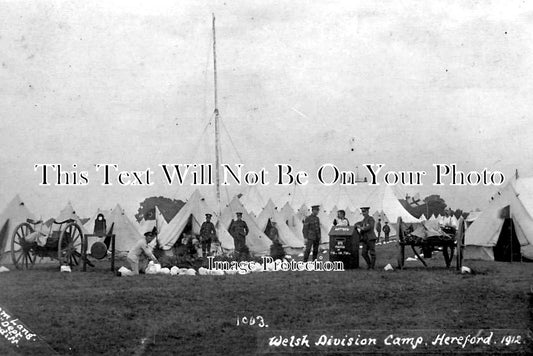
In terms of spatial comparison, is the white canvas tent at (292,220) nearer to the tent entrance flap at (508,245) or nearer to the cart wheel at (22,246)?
the tent entrance flap at (508,245)

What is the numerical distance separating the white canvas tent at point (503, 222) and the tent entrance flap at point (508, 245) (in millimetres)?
24

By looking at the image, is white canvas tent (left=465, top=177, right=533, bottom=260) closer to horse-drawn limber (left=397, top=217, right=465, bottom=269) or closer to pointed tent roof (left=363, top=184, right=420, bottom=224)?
horse-drawn limber (left=397, top=217, right=465, bottom=269)

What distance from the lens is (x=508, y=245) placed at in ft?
46.7

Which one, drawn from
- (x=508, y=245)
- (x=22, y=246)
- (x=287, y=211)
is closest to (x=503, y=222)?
(x=508, y=245)

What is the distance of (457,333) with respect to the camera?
7871 millimetres

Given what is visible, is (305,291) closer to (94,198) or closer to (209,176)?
(209,176)

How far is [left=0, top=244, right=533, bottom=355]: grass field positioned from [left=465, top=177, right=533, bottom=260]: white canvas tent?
346 centimetres

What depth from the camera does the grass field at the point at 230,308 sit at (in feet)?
25.1

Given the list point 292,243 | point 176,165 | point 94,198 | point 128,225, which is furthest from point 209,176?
point 292,243

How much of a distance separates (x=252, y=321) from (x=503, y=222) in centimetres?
823

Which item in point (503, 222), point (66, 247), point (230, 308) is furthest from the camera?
point (503, 222)

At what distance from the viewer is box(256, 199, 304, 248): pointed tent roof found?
59.3 ft

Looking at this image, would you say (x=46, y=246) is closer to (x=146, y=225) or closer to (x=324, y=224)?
(x=146, y=225)

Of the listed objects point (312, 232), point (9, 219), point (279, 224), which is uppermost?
point (9, 219)
